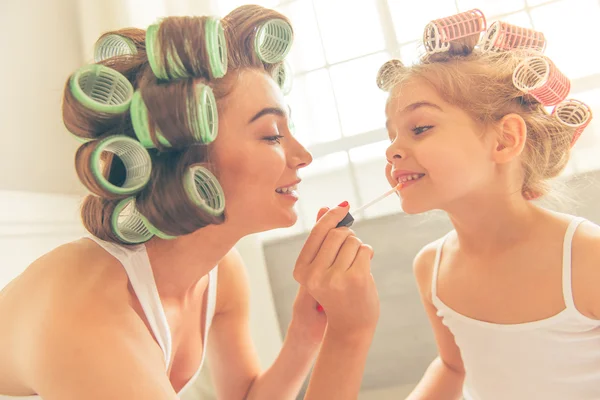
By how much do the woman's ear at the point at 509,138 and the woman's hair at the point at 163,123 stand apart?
1.61 ft

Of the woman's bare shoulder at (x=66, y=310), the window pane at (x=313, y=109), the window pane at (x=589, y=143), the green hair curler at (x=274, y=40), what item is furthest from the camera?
the window pane at (x=313, y=109)

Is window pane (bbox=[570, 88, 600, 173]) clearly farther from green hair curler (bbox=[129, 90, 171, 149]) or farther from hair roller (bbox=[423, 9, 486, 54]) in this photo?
green hair curler (bbox=[129, 90, 171, 149])

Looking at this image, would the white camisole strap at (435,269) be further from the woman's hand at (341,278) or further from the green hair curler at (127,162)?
the green hair curler at (127,162)

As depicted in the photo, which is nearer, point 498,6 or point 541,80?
point 541,80

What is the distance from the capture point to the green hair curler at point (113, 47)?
2.62ft

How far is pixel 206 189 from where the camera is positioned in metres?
0.75

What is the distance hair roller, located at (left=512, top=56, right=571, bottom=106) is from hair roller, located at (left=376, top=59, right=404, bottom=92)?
0.21m

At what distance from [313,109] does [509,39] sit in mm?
673

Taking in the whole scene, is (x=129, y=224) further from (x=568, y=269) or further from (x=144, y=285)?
(x=568, y=269)

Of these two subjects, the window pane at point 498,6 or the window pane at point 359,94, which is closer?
the window pane at point 498,6

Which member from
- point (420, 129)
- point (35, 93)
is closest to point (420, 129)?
point (420, 129)

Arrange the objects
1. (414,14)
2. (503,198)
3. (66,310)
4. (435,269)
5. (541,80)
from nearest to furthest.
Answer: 1. (66,310)
2. (541,80)
3. (503,198)
4. (435,269)
5. (414,14)

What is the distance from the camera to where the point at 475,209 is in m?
0.97

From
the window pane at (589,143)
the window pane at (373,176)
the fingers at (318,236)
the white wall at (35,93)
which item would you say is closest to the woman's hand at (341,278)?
the fingers at (318,236)
